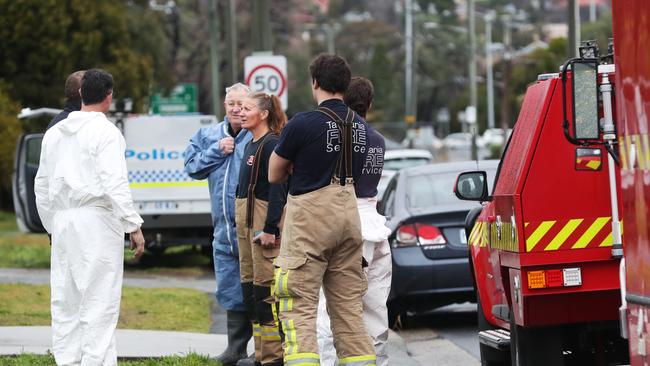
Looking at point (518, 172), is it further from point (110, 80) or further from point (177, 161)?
point (177, 161)

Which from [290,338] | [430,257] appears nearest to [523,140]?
[290,338]

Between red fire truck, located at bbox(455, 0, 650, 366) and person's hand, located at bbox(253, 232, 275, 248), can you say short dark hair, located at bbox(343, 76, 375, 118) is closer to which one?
person's hand, located at bbox(253, 232, 275, 248)

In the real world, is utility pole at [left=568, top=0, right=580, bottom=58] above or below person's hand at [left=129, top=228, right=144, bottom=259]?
above

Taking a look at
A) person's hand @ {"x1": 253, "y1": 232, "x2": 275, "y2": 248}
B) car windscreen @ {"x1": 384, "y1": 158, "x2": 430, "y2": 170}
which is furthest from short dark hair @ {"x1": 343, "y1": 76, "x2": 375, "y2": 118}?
car windscreen @ {"x1": 384, "y1": 158, "x2": 430, "y2": 170}

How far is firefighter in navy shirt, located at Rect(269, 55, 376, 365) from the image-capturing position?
725cm

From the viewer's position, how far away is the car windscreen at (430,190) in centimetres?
1241

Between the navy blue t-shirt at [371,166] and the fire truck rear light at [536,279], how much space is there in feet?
4.82

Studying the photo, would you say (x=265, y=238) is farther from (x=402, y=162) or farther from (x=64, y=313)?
(x=402, y=162)

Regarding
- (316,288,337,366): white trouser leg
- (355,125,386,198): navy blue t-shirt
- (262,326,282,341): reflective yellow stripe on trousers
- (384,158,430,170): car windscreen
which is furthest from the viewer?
(384,158,430,170): car windscreen

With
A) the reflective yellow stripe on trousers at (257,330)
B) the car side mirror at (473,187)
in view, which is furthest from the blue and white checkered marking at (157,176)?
the car side mirror at (473,187)

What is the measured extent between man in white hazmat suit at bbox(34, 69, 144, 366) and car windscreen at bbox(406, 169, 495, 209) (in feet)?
14.5

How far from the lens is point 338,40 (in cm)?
10256

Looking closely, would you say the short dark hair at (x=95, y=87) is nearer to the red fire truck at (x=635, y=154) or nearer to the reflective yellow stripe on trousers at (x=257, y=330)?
the reflective yellow stripe on trousers at (x=257, y=330)

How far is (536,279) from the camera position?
671cm
